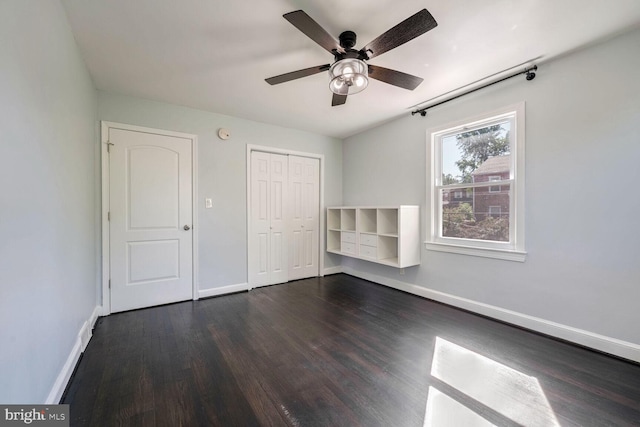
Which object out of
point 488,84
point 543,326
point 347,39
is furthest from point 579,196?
point 347,39

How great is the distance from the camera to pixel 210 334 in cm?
241

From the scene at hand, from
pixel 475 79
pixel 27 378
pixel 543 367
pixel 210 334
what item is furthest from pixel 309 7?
pixel 543 367

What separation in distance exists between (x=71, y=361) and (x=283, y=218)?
273cm

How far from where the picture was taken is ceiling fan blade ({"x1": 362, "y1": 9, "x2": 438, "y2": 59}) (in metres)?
1.43

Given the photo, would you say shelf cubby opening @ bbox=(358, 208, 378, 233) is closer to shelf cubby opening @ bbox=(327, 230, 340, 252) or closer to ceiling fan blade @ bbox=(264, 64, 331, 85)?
shelf cubby opening @ bbox=(327, 230, 340, 252)

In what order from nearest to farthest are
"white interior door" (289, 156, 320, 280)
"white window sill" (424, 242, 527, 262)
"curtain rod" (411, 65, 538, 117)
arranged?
1. "curtain rod" (411, 65, 538, 117)
2. "white window sill" (424, 242, 527, 262)
3. "white interior door" (289, 156, 320, 280)

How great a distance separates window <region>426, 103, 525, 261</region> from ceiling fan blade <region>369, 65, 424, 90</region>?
1.18m

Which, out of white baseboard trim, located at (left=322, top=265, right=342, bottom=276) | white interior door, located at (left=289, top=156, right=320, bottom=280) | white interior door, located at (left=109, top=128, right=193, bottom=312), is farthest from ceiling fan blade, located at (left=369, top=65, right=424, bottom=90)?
white baseboard trim, located at (left=322, top=265, right=342, bottom=276)

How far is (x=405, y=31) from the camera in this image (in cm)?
156

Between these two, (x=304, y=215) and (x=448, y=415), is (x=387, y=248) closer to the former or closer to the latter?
(x=304, y=215)

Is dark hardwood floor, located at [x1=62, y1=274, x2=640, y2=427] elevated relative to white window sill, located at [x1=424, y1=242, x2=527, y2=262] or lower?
lower

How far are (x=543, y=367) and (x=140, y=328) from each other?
3.40 metres

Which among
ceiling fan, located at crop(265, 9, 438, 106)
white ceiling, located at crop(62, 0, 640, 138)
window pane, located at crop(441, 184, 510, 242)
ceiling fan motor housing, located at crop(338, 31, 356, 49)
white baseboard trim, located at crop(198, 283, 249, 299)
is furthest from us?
white baseboard trim, located at crop(198, 283, 249, 299)

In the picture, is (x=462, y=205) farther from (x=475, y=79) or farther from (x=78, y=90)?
(x=78, y=90)
